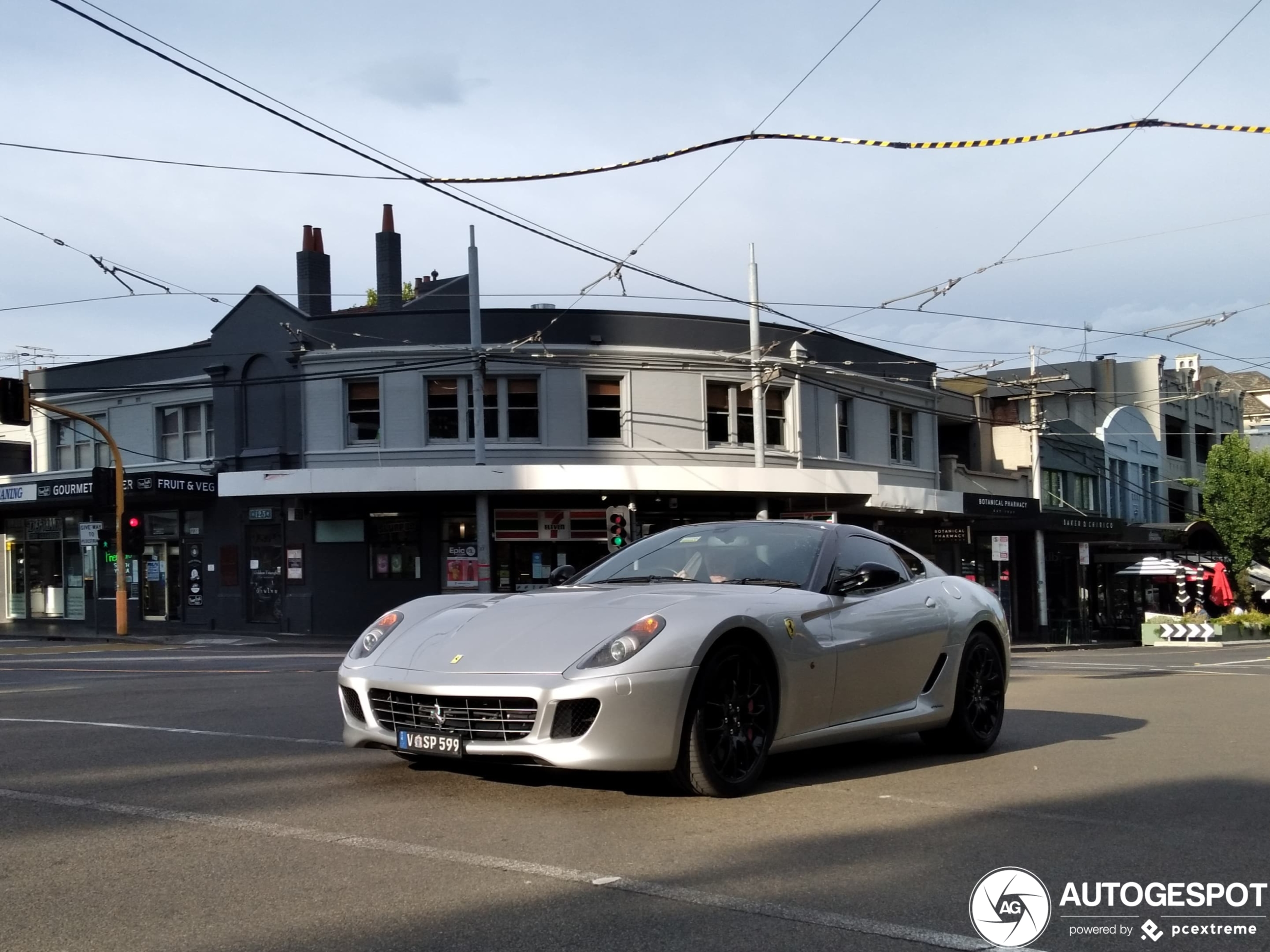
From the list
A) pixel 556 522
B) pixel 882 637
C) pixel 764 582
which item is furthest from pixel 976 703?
pixel 556 522

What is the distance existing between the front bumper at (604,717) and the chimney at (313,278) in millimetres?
31817

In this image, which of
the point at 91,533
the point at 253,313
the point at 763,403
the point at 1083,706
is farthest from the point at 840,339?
the point at 1083,706

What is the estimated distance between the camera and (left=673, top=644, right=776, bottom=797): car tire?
19.1 feet

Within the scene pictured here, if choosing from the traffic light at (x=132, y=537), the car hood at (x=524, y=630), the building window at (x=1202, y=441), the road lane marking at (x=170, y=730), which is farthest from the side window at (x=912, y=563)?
the building window at (x=1202, y=441)

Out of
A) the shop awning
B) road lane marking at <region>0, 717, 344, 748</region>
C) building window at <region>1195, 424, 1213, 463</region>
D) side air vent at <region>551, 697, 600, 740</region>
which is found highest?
building window at <region>1195, 424, 1213, 463</region>

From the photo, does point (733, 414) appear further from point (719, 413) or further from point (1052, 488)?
point (1052, 488)

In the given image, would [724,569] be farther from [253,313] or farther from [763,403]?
[253,313]

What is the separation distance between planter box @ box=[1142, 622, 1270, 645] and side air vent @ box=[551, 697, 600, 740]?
32702 mm

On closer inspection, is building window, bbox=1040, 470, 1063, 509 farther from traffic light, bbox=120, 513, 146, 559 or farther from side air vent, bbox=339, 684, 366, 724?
side air vent, bbox=339, 684, 366, 724

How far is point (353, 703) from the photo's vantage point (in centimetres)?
626

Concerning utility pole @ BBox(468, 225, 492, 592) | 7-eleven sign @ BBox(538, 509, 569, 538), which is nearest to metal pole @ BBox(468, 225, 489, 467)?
utility pole @ BBox(468, 225, 492, 592)

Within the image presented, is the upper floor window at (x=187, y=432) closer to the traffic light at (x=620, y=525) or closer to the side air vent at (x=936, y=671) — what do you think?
the traffic light at (x=620, y=525)

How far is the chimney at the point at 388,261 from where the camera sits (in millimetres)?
38312

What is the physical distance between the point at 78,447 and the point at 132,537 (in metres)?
9.23
